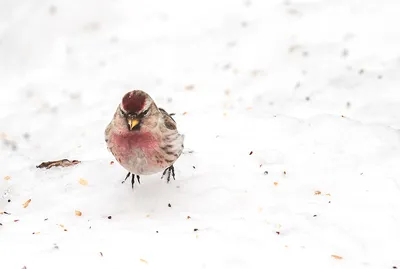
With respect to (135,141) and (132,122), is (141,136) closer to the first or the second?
(135,141)

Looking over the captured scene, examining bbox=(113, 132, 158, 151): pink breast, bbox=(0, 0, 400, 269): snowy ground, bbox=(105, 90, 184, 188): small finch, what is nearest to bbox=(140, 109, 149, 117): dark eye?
bbox=(105, 90, 184, 188): small finch

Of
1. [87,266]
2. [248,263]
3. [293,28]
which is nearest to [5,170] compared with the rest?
[87,266]

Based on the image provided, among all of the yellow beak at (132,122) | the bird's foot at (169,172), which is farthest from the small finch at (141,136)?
the bird's foot at (169,172)

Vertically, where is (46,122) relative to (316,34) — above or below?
below

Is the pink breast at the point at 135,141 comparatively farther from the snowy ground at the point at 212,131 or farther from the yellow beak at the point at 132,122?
the snowy ground at the point at 212,131

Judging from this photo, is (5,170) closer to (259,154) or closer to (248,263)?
(259,154)

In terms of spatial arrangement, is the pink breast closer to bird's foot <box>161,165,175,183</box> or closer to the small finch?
the small finch
